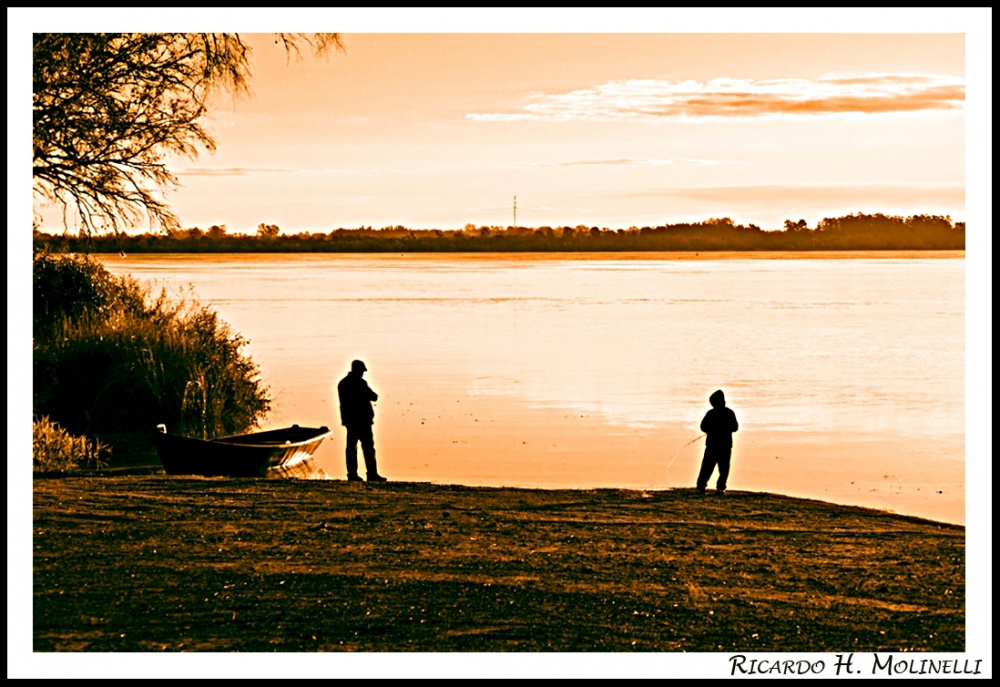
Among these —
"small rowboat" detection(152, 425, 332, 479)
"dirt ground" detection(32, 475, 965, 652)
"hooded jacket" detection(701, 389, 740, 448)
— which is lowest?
"dirt ground" detection(32, 475, 965, 652)

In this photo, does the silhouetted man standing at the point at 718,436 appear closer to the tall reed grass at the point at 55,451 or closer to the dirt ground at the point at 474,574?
the dirt ground at the point at 474,574

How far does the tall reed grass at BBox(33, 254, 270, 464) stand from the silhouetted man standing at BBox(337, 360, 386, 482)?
9185mm

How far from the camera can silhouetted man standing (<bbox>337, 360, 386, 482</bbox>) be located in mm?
19391

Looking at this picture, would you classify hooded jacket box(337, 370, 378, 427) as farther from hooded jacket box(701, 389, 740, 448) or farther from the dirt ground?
hooded jacket box(701, 389, 740, 448)

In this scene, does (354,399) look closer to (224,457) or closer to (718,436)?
(224,457)

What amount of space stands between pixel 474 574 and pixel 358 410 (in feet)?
23.0

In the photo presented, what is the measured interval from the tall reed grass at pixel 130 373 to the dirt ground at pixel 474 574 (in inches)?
470

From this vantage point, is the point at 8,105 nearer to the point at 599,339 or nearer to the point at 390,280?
the point at 599,339

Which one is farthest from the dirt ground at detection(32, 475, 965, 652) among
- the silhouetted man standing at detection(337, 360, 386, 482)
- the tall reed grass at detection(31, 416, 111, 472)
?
the tall reed grass at detection(31, 416, 111, 472)

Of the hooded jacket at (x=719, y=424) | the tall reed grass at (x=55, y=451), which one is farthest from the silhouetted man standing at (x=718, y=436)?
the tall reed grass at (x=55, y=451)

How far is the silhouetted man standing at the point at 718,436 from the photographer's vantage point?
18.3 m

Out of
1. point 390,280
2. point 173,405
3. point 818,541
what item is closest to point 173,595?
point 818,541

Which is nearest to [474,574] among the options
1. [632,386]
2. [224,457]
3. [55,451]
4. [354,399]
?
[354,399]

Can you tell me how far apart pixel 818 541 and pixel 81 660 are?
27.5 ft
